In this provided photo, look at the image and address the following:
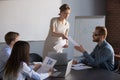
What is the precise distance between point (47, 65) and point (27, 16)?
→ 2541mm

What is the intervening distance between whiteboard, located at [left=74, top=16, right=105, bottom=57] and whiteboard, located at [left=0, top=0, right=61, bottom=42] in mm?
662

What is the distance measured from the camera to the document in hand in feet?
10.2

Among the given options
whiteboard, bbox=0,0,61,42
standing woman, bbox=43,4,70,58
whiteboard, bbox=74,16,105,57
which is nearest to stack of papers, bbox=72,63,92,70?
standing woman, bbox=43,4,70,58

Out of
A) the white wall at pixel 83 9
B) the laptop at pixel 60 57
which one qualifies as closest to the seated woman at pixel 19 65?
the laptop at pixel 60 57

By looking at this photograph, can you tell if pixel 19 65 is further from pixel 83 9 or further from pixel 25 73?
pixel 83 9

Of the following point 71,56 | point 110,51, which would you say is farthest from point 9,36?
point 71,56

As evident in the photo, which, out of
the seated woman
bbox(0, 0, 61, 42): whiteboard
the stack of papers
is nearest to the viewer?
the seated woman

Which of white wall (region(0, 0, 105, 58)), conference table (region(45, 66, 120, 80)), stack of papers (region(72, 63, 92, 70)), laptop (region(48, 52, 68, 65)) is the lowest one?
stack of papers (region(72, 63, 92, 70))

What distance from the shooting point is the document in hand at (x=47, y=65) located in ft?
10.2

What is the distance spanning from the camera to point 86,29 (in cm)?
607

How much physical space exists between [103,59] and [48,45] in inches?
54.6

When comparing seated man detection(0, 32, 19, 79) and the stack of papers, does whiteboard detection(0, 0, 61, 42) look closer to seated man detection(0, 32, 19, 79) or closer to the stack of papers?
seated man detection(0, 32, 19, 79)

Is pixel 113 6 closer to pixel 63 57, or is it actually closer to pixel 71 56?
pixel 71 56

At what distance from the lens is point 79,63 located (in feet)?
13.2
